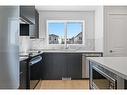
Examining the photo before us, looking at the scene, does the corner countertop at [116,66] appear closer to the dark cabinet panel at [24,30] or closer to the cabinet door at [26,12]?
the cabinet door at [26,12]

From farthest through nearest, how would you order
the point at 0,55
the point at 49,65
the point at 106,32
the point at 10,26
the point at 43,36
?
the point at 43,36 < the point at 49,65 < the point at 106,32 < the point at 10,26 < the point at 0,55

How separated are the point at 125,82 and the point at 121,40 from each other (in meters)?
4.92

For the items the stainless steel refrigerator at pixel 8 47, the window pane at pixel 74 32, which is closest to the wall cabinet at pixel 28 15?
the stainless steel refrigerator at pixel 8 47

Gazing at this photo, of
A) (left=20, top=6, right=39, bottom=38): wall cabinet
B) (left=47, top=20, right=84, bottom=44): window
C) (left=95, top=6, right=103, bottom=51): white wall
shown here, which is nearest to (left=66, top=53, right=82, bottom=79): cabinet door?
(left=95, top=6, right=103, bottom=51): white wall

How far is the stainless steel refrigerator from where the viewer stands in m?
1.67

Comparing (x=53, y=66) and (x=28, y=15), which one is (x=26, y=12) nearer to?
(x=28, y=15)

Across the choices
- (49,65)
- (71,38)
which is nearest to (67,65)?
(49,65)

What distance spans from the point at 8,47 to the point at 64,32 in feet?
18.2

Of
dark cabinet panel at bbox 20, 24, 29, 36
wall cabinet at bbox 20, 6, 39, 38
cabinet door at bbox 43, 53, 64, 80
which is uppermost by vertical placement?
wall cabinet at bbox 20, 6, 39, 38

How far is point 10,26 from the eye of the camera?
1.82 meters

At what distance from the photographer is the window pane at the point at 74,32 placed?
7.26m

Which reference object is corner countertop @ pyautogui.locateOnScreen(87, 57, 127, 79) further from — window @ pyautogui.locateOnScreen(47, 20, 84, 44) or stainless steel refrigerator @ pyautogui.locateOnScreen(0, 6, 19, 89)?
window @ pyautogui.locateOnScreen(47, 20, 84, 44)

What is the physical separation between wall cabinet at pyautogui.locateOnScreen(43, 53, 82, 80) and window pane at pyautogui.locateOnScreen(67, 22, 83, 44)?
2.78 ft
